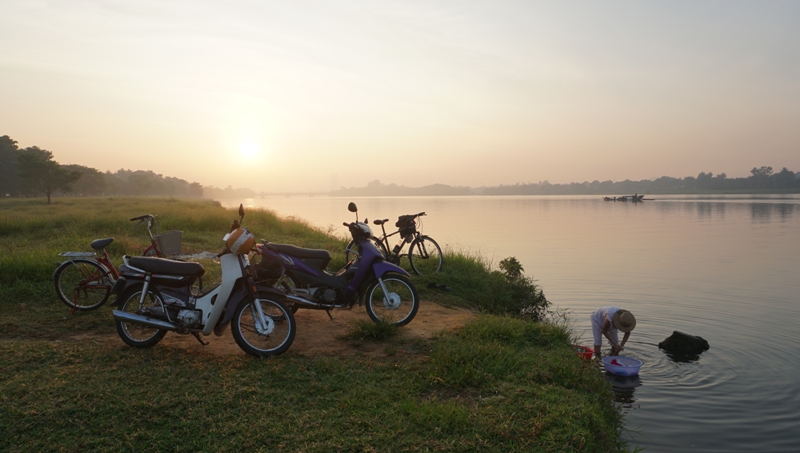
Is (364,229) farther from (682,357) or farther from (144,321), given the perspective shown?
(682,357)

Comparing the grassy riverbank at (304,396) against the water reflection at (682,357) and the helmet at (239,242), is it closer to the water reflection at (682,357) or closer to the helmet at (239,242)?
the helmet at (239,242)

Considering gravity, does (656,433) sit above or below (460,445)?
below

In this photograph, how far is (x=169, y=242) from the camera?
31.4ft

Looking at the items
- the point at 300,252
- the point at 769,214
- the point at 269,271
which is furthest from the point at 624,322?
the point at 769,214

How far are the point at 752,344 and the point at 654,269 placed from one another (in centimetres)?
967

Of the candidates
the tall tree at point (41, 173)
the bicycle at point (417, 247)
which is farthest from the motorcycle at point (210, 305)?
the tall tree at point (41, 173)

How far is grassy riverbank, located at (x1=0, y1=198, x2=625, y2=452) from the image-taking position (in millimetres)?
Result: 3588

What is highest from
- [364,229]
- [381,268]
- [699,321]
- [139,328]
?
[364,229]

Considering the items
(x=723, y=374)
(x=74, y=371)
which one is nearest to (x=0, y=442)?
(x=74, y=371)

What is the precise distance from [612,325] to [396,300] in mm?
3311

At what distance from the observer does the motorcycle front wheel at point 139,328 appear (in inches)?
215

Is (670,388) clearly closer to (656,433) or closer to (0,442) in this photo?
(656,433)

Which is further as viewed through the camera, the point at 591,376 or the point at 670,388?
the point at 670,388

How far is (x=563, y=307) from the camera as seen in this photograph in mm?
12211
